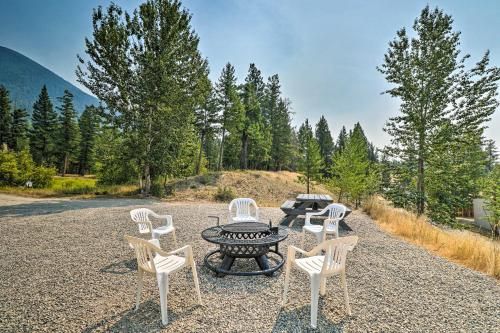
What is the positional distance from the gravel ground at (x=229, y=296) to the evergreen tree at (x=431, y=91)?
7.89 meters

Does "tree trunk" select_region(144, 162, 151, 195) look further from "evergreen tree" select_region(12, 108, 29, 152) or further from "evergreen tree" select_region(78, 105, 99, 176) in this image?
"evergreen tree" select_region(12, 108, 29, 152)

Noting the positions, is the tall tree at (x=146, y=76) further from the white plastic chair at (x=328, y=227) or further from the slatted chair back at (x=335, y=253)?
the slatted chair back at (x=335, y=253)

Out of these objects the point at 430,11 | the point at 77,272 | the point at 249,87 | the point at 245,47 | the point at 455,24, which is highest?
the point at 249,87

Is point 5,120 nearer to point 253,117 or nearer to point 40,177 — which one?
point 40,177

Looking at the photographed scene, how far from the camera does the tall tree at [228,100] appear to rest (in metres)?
23.5

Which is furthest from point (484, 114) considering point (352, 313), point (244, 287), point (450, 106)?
point (244, 287)

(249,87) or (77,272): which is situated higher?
(249,87)

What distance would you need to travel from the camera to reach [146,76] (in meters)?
12.1

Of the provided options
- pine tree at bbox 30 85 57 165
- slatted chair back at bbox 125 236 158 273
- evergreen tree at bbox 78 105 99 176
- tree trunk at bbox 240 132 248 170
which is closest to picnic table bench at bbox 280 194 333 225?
slatted chair back at bbox 125 236 158 273

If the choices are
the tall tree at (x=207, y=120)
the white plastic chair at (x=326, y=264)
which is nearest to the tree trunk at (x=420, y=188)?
the white plastic chair at (x=326, y=264)

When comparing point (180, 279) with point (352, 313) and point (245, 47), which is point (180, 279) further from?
point (245, 47)

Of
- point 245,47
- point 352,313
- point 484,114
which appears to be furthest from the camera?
point 484,114

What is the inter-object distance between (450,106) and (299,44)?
7444mm

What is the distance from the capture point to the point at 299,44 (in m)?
8.80
